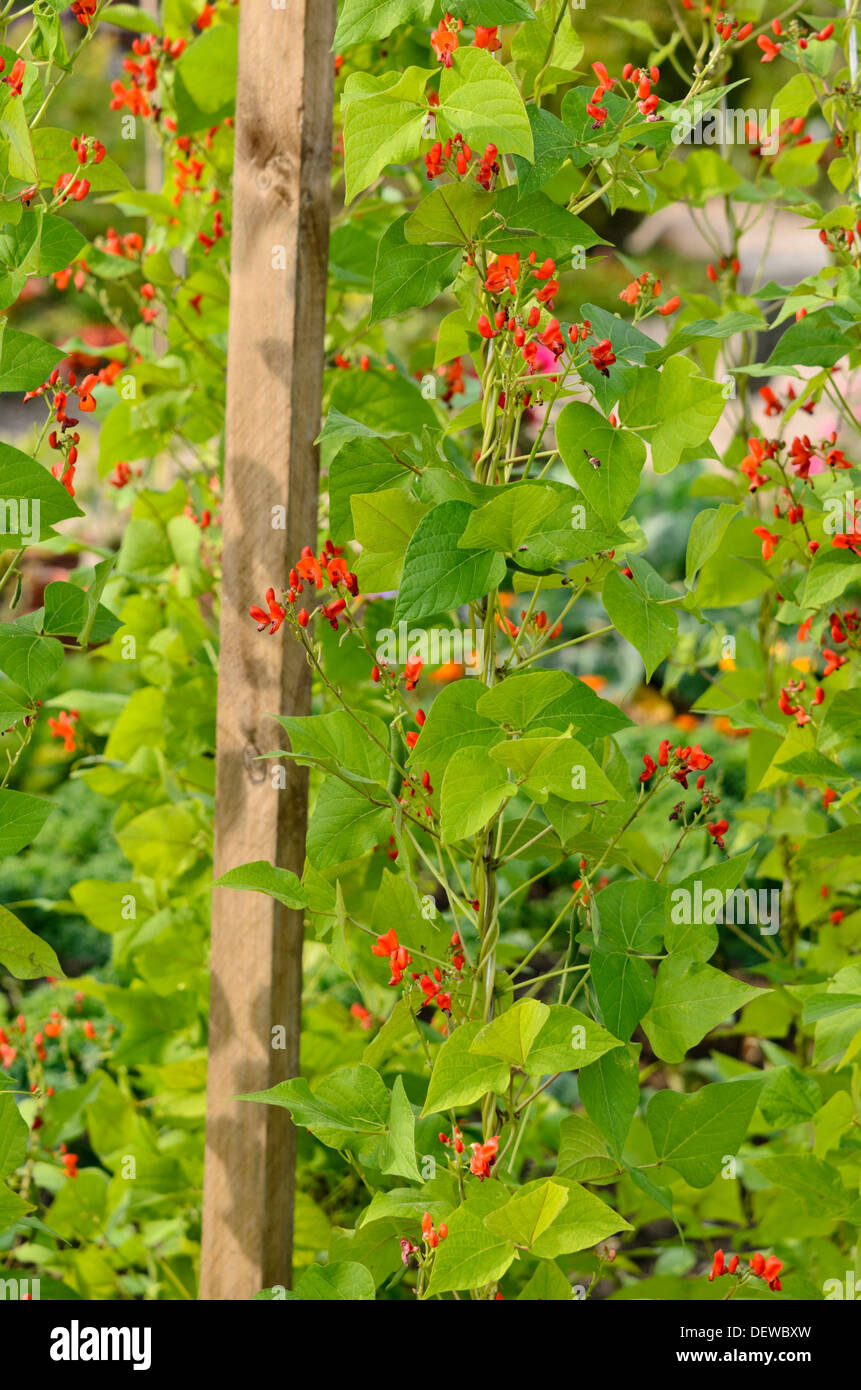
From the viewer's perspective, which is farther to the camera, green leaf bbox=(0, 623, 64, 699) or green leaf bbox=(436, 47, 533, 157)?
green leaf bbox=(0, 623, 64, 699)

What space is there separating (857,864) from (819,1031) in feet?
1.70

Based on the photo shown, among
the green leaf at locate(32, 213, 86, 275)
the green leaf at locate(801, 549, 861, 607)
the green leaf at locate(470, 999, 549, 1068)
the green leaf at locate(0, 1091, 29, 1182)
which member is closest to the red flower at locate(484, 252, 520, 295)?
the green leaf at locate(32, 213, 86, 275)

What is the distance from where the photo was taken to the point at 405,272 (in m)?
1.08

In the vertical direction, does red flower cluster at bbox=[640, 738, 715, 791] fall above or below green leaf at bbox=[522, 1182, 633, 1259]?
above

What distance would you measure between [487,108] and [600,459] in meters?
0.28

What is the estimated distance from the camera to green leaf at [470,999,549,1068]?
95 centimetres

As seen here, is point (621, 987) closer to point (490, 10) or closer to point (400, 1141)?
point (400, 1141)

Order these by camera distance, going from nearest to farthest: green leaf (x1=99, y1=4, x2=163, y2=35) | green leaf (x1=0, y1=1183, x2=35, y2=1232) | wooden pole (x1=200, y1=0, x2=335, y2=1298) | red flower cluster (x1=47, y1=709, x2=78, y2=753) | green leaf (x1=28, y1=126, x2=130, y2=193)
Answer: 1. green leaf (x1=0, y1=1183, x2=35, y2=1232)
2. green leaf (x1=28, y1=126, x2=130, y2=193)
3. wooden pole (x1=200, y1=0, x2=335, y2=1298)
4. green leaf (x1=99, y1=4, x2=163, y2=35)
5. red flower cluster (x1=47, y1=709, x2=78, y2=753)

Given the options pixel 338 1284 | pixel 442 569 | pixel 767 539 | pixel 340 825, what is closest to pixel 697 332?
pixel 442 569

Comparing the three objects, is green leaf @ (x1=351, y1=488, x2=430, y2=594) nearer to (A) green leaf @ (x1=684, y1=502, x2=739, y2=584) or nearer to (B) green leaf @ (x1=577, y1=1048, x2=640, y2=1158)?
(A) green leaf @ (x1=684, y1=502, x2=739, y2=584)

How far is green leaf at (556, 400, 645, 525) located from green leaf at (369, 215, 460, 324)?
189mm

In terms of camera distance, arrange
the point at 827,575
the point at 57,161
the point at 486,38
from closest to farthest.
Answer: the point at 486,38 < the point at 57,161 < the point at 827,575

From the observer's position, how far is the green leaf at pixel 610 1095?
3.34ft
